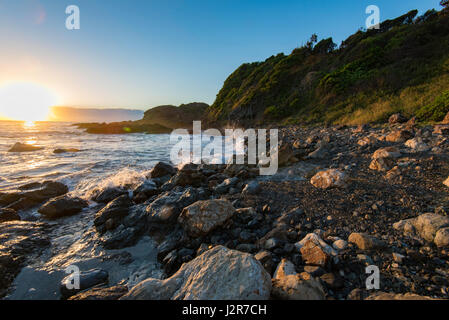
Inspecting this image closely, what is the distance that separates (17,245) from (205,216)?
3.79 m

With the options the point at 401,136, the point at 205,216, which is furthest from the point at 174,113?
the point at 205,216

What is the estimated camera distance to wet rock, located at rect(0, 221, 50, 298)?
118 inches

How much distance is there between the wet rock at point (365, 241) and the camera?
2447mm

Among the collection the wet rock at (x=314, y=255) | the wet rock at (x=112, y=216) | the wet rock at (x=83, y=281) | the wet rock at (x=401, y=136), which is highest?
the wet rock at (x=401, y=136)

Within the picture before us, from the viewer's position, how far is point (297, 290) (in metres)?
1.80

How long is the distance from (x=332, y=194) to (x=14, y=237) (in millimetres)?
6956

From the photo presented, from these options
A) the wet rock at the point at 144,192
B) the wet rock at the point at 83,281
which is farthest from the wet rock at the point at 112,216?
the wet rock at the point at 83,281

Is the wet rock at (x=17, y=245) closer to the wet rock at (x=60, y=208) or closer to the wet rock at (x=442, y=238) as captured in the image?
the wet rock at (x=60, y=208)

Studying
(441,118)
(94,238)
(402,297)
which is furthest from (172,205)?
(441,118)

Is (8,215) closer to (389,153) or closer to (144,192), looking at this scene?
(144,192)

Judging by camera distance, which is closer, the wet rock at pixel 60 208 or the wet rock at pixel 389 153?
the wet rock at pixel 60 208

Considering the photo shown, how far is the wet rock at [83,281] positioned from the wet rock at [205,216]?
147cm

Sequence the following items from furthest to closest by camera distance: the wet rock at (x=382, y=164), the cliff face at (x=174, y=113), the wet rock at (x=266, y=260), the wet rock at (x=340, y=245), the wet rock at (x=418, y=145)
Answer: the cliff face at (x=174, y=113)
the wet rock at (x=418, y=145)
the wet rock at (x=382, y=164)
the wet rock at (x=340, y=245)
the wet rock at (x=266, y=260)

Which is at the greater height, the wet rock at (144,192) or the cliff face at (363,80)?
the cliff face at (363,80)
